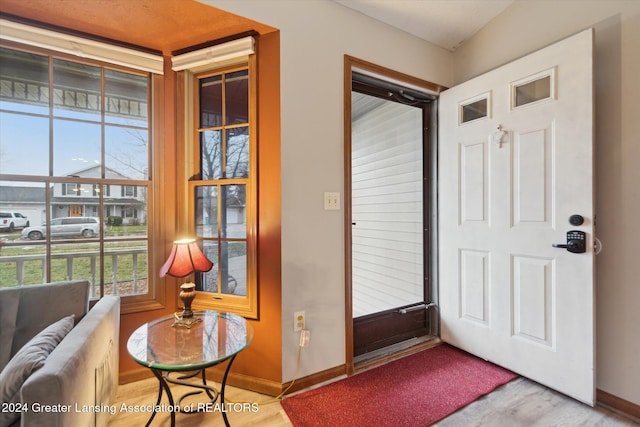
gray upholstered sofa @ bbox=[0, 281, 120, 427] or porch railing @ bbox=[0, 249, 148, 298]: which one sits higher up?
porch railing @ bbox=[0, 249, 148, 298]

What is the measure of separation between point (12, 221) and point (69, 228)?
0.84 feet

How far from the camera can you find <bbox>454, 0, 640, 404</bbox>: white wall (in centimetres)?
154

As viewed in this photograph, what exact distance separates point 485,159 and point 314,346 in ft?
6.01

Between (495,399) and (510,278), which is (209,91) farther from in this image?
(495,399)

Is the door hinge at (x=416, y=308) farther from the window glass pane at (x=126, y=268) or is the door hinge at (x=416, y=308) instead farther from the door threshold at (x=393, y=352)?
the window glass pane at (x=126, y=268)

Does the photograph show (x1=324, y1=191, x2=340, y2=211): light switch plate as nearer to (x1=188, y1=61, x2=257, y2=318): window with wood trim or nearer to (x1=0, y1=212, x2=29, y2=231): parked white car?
(x1=188, y1=61, x2=257, y2=318): window with wood trim

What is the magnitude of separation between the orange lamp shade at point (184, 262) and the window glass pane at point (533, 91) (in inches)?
90.0

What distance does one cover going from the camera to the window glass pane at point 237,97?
1.93 metres

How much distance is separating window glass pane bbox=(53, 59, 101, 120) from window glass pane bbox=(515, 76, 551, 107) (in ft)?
9.38

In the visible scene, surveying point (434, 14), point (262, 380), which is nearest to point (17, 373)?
point (262, 380)

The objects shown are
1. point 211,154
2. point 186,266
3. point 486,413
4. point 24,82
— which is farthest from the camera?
point 211,154

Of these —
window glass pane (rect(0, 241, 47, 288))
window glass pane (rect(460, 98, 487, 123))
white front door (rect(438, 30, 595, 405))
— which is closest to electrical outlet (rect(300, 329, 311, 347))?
white front door (rect(438, 30, 595, 405))

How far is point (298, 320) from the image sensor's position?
1793 mm

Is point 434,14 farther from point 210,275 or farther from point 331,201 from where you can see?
point 210,275
